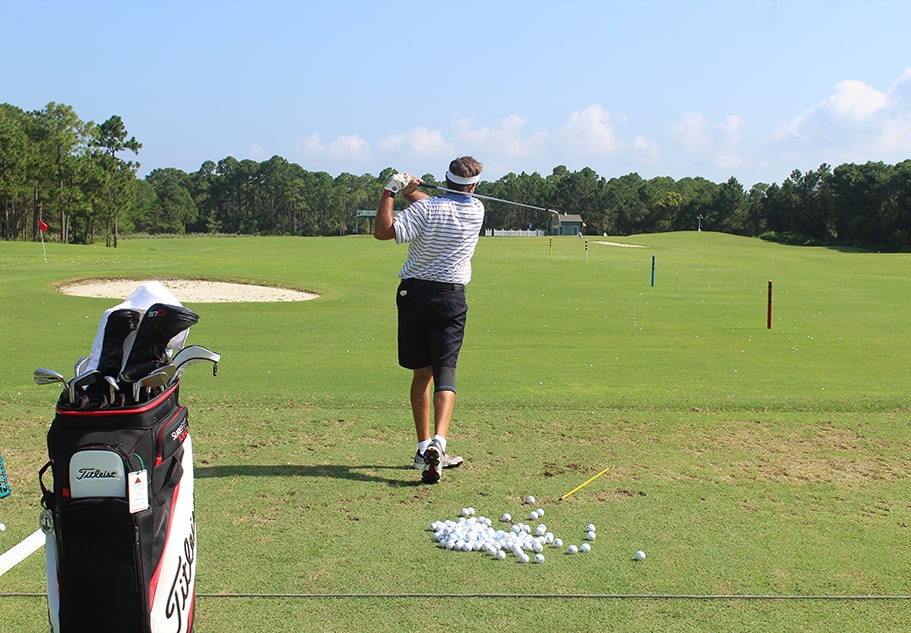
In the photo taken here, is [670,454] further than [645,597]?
Yes

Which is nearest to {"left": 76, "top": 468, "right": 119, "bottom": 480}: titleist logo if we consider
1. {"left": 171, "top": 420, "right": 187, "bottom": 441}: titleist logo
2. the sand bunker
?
{"left": 171, "top": 420, "right": 187, "bottom": 441}: titleist logo

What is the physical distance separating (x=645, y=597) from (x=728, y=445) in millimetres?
3360

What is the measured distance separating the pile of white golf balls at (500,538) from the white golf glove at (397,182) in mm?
2302

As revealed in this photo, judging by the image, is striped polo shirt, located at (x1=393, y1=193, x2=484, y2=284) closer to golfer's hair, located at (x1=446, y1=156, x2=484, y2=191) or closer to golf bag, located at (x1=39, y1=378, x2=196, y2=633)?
golfer's hair, located at (x1=446, y1=156, x2=484, y2=191)

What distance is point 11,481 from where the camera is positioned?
5773mm

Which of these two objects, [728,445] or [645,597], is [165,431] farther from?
[728,445]

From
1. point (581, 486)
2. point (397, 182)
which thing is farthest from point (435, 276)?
point (581, 486)

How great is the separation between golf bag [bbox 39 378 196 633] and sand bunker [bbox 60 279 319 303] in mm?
18472

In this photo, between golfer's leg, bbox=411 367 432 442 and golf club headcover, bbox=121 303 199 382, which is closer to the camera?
golf club headcover, bbox=121 303 199 382

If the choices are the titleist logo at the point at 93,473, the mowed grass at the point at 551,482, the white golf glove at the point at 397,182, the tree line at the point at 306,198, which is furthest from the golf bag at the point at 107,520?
the tree line at the point at 306,198

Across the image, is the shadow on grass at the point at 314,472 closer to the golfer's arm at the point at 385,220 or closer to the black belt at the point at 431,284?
the black belt at the point at 431,284

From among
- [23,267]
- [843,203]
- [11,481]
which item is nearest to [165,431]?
[11,481]

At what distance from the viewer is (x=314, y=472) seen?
607 centimetres

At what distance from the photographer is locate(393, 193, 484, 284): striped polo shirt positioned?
5.93 meters
